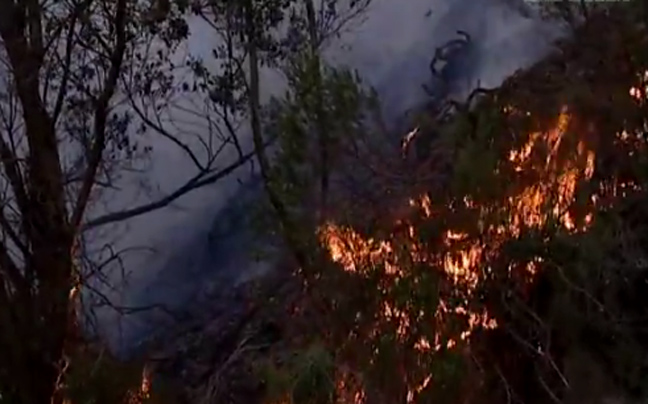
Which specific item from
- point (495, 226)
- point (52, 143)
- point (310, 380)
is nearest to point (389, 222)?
point (495, 226)

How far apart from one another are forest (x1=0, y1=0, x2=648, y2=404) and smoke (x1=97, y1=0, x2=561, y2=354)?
23.0 inches

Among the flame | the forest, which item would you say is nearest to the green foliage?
the forest

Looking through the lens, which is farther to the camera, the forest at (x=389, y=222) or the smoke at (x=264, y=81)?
the smoke at (x=264, y=81)

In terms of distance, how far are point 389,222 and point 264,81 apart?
1.59 meters

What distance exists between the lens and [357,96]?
360 cm

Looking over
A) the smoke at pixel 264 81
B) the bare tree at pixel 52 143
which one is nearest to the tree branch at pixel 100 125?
the bare tree at pixel 52 143

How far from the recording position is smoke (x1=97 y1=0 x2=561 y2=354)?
503 centimetres

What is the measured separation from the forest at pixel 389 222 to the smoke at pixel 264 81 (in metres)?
0.58

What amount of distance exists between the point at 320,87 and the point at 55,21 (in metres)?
1.16

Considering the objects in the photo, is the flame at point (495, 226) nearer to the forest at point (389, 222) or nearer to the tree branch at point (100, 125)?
the forest at point (389, 222)

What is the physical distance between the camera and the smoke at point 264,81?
503cm

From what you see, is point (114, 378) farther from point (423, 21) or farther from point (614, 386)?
point (423, 21)

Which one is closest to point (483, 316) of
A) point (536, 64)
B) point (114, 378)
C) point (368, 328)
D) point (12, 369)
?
point (368, 328)

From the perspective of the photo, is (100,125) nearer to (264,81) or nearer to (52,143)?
(52,143)
